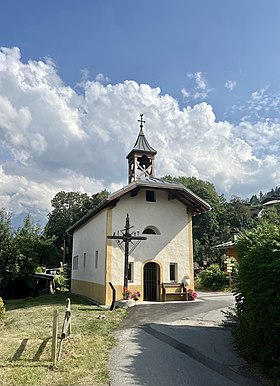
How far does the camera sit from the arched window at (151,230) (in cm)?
1895

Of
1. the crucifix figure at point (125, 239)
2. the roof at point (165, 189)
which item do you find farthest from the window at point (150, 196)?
the crucifix figure at point (125, 239)

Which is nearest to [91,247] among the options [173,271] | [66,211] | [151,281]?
[151,281]

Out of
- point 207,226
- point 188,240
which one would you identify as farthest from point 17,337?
point 207,226

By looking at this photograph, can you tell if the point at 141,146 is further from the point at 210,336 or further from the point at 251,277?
the point at 251,277

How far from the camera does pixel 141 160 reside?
71.3 feet

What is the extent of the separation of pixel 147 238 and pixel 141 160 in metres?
5.48

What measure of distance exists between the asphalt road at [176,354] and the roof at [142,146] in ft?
35.8

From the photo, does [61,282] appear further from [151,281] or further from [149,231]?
[149,231]

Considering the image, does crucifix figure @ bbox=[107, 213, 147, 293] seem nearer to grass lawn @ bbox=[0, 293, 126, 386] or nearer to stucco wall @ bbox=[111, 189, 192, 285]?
stucco wall @ bbox=[111, 189, 192, 285]

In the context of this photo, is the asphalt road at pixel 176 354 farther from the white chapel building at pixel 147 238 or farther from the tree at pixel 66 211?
the tree at pixel 66 211

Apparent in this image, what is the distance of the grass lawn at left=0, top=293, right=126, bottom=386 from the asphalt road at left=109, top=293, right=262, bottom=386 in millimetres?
367

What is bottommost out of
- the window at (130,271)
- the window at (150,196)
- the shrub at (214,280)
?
the shrub at (214,280)

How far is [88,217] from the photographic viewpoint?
21.5m

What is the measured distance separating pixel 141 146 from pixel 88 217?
17.7ft
